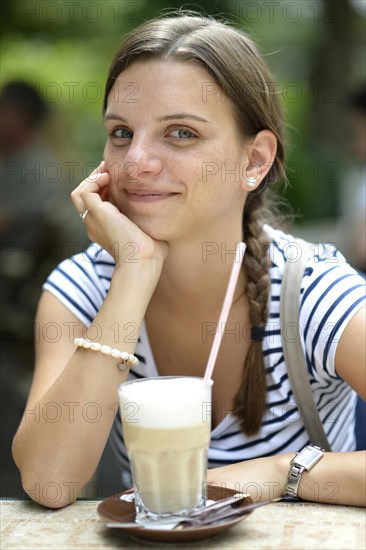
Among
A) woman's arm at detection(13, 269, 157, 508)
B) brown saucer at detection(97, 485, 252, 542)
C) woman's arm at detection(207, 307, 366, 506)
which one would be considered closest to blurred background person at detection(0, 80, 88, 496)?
woman's arm at detection(13, 269, 157, 508)

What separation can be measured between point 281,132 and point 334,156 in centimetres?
665

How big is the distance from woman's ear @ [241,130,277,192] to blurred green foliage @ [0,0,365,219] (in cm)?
450

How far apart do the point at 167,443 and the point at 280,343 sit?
2.27 feet

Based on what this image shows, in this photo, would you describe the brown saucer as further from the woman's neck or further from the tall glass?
the woman's neck

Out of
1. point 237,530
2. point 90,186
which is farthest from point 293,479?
point 90,186

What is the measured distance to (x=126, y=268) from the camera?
1904 millimetres

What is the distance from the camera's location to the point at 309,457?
173 cm

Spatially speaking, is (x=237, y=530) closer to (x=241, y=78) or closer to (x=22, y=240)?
(x=241, y=78)

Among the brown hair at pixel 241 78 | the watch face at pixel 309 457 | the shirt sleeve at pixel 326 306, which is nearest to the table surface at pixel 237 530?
the watch face at pixel 309 457

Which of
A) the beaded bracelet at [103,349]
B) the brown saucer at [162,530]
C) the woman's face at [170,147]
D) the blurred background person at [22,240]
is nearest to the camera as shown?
the brown saucer at [162,530]

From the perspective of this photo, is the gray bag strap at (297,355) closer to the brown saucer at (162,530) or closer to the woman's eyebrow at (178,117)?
the woman's eyebrow at (178,117)

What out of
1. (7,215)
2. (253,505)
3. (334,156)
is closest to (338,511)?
(253,505)

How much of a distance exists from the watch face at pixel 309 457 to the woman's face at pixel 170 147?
2.02 feet

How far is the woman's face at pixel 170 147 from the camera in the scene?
6.24ft
